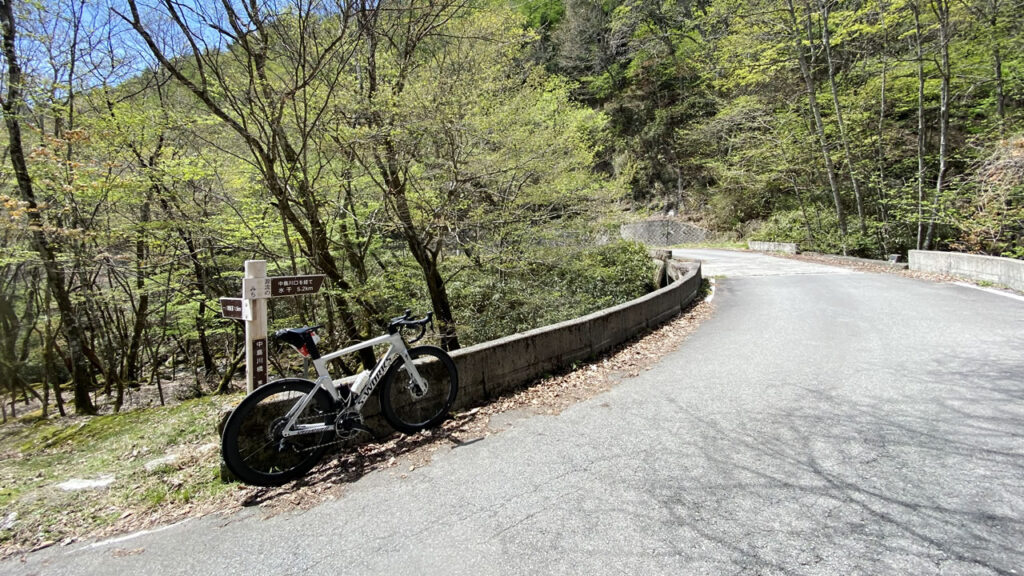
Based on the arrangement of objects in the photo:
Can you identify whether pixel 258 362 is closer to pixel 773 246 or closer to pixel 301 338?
pixel 301 338

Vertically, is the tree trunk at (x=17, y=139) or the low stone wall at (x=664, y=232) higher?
the tree trunk at (x=17, y=139)

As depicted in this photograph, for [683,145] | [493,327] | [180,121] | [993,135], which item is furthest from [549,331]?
[683,145]

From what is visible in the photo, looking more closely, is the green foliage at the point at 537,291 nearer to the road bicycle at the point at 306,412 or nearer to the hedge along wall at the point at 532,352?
the hedge along wall at the point at 532,352

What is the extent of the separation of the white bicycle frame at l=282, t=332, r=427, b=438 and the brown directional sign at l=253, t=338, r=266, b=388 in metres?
0.44

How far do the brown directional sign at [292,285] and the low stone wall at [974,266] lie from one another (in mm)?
13284

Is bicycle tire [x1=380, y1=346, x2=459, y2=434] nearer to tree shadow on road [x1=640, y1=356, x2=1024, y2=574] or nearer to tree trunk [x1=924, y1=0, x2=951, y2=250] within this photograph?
tree shadow on road [x1=640, y1=356, x2=1024, y2=574]

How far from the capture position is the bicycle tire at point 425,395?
4293 millimetres

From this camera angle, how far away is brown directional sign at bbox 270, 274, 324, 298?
12.9 feet

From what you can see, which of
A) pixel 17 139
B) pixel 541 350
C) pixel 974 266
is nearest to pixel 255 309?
pixel 541 350

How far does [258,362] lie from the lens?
12.8 ft

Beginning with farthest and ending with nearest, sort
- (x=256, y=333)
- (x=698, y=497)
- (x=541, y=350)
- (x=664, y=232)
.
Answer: (x=664, y=232) → (x=541, y=350) → (x=256, y=333) → (x=698, y=497)

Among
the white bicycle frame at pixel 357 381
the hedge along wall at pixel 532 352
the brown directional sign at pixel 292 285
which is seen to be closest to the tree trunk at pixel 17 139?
the brown directional sign at pixel 292 285

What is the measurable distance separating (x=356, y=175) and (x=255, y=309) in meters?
5.10

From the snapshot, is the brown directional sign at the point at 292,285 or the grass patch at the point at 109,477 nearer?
the grass patch at the point at 109,477
